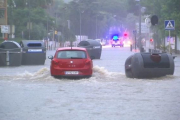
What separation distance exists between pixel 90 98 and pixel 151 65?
662cm

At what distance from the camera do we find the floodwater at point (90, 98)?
1181cm

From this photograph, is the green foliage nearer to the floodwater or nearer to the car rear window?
the car rear window

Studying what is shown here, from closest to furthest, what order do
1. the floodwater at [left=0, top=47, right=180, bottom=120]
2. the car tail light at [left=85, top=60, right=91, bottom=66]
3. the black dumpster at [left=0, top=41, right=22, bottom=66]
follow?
1. the floodwater at [left=0, top=47, right=180, bottom=120]
2. the car tail light at [left=85, top=60, right=91, bottom=66]
3. the black dumpster at [left=0, top=41, right=22, bottom=66]

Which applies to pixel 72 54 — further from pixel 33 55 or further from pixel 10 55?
pixel 33 55

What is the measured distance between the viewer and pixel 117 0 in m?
158

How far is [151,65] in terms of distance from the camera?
20984 millimetres

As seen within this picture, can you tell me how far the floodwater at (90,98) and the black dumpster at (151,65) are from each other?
0.37 m

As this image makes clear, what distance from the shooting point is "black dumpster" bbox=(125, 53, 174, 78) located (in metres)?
20.9

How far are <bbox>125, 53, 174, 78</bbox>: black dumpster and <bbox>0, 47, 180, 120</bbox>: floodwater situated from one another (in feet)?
1.21

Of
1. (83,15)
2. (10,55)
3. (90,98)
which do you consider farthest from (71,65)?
(83,15)

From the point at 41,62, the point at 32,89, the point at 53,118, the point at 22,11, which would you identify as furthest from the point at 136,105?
the point at 22,11

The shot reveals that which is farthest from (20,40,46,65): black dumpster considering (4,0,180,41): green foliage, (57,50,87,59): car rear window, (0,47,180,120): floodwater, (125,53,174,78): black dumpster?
(4,0,180,41): green foliage

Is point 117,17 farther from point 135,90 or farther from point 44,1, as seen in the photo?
point 135,90

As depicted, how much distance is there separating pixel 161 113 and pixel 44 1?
3060 inches
